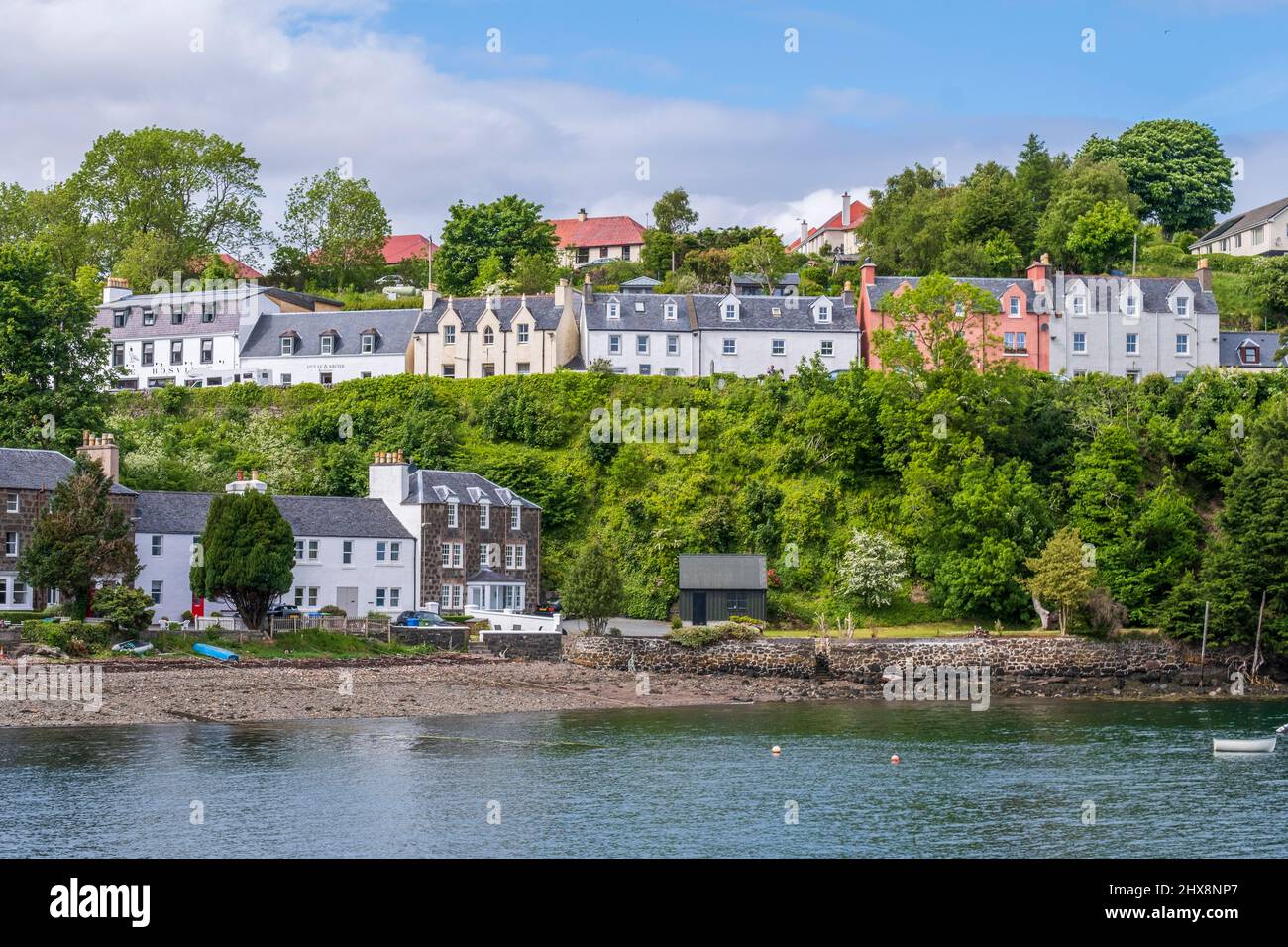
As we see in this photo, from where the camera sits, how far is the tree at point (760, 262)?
111562mm

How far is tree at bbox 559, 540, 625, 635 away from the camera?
65.1 meters

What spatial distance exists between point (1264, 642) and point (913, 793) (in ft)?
103

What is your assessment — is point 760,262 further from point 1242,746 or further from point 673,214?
point 1242,746

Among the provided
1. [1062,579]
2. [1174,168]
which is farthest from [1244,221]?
[1062,579]

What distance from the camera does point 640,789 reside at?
39.6 m

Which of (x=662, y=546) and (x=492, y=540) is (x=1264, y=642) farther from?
(x=492, y=540)

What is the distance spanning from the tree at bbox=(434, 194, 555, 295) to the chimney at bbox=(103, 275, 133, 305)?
75.8 ft

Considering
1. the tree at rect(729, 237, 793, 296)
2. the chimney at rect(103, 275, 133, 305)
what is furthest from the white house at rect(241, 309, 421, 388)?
the tree at rect(729, 237, 793, 296)

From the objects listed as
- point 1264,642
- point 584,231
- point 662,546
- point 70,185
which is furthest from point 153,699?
point 584,231

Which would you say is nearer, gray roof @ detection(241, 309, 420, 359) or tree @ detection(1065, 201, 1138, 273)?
gray roof @ detection(241, 309, 420, 359)

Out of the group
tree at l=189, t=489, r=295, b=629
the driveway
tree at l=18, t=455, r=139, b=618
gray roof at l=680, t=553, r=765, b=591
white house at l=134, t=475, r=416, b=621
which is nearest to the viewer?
tree at l=18, t=455, r=139, b=618

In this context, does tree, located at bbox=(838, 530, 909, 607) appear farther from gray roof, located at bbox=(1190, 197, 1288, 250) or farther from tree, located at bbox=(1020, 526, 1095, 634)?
gray roof, located at bbox=(1190, 197, 1288, 250)

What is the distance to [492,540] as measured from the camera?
72.5 m
